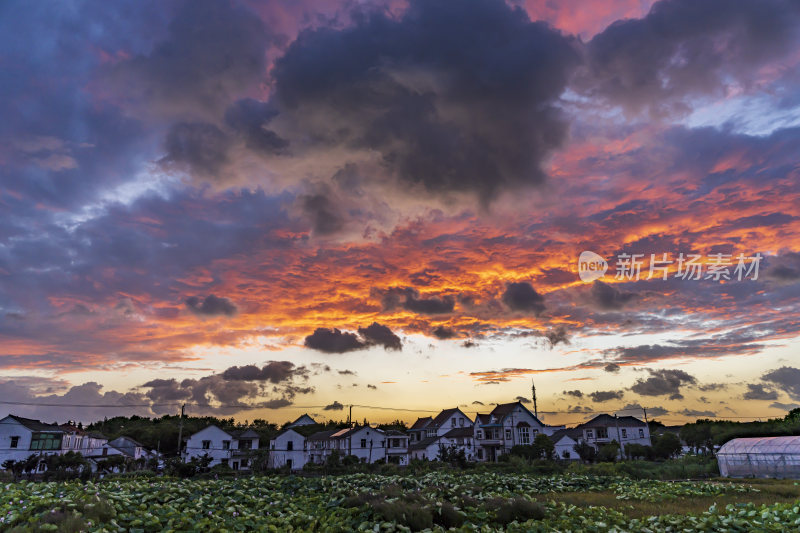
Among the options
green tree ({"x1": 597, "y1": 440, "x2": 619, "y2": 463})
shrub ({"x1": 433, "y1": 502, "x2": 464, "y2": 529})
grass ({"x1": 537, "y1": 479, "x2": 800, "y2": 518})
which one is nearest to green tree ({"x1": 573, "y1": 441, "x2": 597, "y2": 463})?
green tree ({"x1": 597, "y1": 440, "x2": 619, "y2": 463})

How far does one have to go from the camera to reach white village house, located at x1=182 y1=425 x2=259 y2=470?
2857 inches

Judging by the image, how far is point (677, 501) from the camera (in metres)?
24.6

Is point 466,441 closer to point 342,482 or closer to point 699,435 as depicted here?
point 699,435

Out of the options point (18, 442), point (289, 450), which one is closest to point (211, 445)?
point (289, 450)

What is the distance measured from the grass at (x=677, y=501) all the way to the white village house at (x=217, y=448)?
5680cm

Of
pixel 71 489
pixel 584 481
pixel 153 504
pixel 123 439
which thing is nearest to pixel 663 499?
pixel 584 481

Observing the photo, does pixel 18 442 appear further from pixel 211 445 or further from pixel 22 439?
pixel 211 445

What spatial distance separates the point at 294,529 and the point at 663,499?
19835 mm

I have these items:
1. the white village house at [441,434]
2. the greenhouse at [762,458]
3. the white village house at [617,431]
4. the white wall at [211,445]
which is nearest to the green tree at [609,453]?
the white village house at [617,431]

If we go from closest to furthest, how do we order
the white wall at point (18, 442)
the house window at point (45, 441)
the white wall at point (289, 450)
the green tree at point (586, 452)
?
the white wall at point (18, 442)
the house window at point (45, 441)
the green tree at point (586, 452)
the white wall at point (289, 450)

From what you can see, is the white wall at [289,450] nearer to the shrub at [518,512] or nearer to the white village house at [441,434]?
the white village house at [441,434]

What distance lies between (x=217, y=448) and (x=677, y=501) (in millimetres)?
65997

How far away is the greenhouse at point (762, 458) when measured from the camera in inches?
1560

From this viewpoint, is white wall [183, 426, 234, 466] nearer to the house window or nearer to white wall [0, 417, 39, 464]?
the house window
